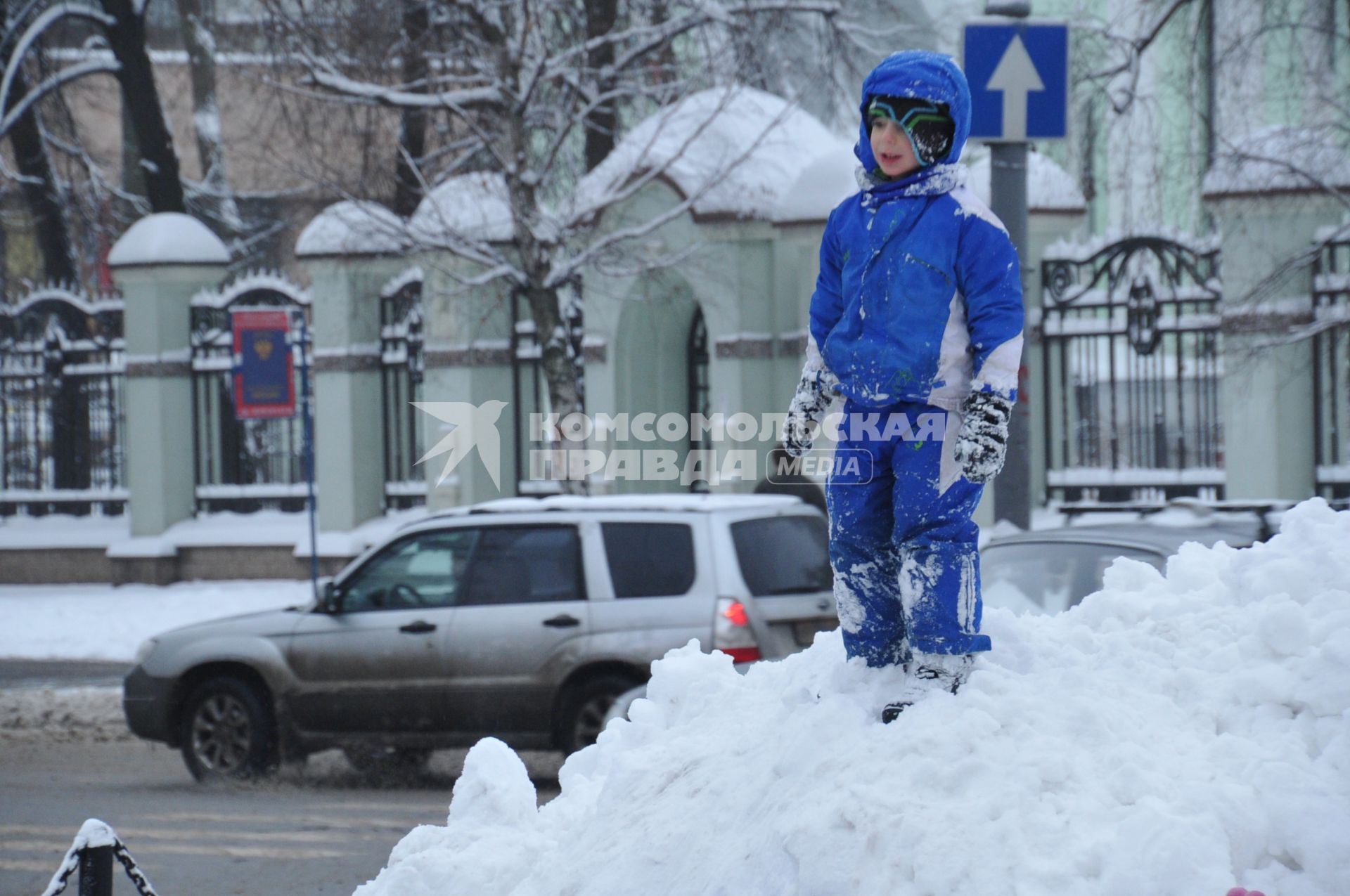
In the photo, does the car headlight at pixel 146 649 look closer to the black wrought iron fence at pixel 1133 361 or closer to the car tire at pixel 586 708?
the car tire at pixel 586 708

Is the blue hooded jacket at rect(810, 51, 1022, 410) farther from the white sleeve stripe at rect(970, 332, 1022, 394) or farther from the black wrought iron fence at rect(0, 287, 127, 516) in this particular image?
the black wrought iron fence at rect(0, 287, 127, 516)

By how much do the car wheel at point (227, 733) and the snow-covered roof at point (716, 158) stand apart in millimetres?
7020

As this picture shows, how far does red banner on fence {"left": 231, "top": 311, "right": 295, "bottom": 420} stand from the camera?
1655 cm

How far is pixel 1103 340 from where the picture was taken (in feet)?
46.8

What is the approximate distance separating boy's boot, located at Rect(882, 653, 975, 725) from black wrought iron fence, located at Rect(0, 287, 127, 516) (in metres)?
17.4

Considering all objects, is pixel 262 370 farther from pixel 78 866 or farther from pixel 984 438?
pixel 984 438

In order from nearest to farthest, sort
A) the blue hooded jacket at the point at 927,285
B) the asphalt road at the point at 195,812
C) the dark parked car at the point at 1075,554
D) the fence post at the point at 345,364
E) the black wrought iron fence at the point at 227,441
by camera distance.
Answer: the blue hooded jacket at the point at 927,285
the dark parked car at the point at 1075,554
the asphalt road at the point at 195,812
the fence post at the point at 345,364
the black wrought iron fence at the point at 227,441

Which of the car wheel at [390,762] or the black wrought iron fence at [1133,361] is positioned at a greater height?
the black wrought iron fence at [1133,361]

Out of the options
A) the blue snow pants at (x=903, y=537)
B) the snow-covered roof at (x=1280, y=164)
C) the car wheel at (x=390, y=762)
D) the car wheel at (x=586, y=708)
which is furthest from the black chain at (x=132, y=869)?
the snow-covered roof at (x=1280, y=164)

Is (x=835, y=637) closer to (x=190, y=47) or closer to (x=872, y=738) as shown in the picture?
(x=872, y=738)

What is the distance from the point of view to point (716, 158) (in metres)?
15.9

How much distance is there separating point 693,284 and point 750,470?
1.96 metres

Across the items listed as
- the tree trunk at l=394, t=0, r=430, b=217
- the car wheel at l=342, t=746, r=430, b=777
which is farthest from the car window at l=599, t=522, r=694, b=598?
the tree trunk at l=394, t=0, r=430, b=217

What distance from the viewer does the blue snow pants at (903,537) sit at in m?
4.06
